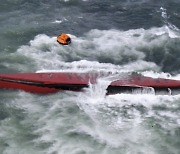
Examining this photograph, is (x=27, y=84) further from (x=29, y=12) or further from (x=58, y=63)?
(x=29, y=12)

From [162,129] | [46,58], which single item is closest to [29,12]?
[46,58]

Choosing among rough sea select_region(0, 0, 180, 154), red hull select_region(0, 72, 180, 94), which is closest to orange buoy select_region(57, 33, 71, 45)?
rough sea select_region(0, 0, 180, 154)

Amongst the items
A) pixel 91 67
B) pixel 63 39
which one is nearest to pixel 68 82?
pixel 91 67

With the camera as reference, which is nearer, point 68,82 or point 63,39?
point 68,82

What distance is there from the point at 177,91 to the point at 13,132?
13.6 m

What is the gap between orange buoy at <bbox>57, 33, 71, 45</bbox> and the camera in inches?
1332

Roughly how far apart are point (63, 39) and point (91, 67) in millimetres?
5009

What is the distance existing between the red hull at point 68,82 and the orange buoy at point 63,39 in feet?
20.3

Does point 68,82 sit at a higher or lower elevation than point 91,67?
lower

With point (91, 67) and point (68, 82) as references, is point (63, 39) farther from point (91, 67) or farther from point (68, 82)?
point (68, 82)

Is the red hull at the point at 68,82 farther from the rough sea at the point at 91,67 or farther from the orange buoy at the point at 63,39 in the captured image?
the orange buoy at the point at 63,39

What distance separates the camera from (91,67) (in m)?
30.8

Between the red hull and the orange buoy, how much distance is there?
619 centimetres

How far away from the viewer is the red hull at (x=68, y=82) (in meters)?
27.1
